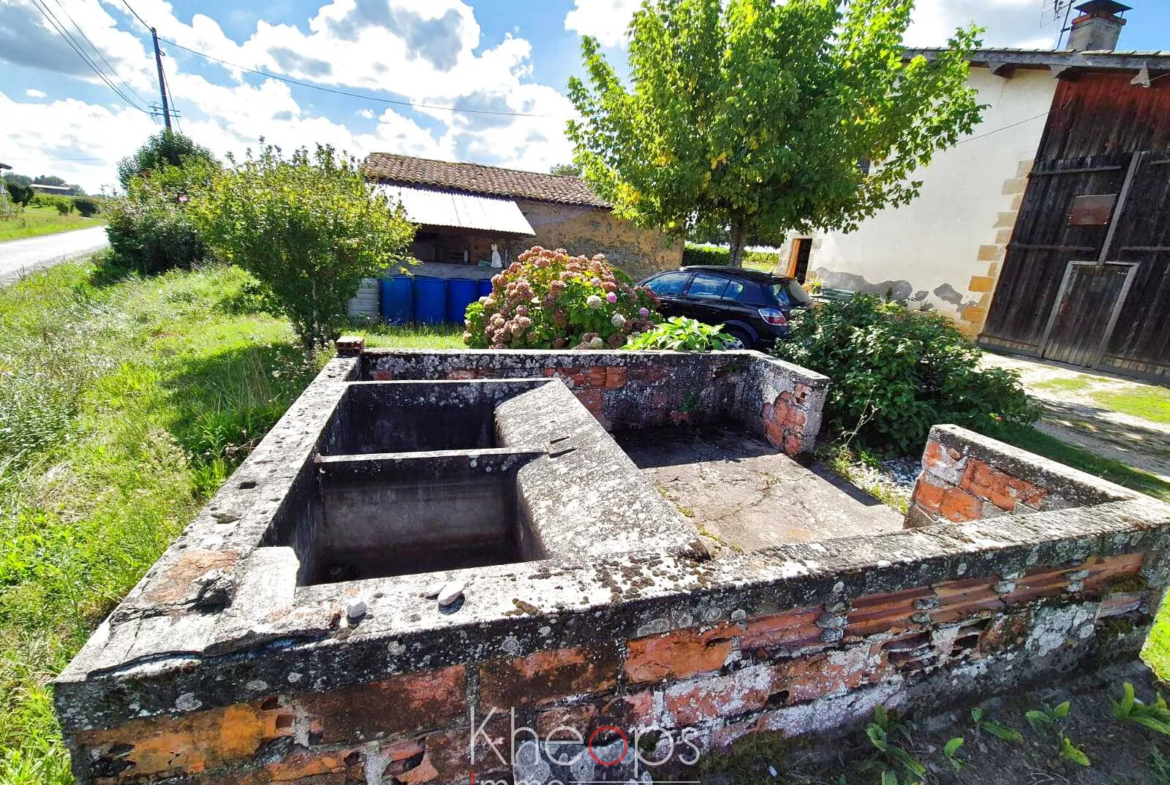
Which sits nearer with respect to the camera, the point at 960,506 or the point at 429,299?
the point at 960,506

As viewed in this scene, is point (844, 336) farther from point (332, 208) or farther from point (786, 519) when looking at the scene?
point (332, 208)

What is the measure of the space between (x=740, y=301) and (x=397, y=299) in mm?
6820

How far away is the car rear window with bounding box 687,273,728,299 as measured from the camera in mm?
7242

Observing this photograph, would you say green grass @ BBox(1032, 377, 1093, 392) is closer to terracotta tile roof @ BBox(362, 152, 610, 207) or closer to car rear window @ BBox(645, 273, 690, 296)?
car rear window @ BBox(645, 273, 690, 296)

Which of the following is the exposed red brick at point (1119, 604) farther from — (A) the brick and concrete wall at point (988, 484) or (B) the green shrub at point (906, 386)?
(B) the green shrub at point (906, 386)

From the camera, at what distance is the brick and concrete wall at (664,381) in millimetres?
3615

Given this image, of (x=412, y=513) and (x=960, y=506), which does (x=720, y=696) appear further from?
(x=960, y=506)

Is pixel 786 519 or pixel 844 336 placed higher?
pixel 844 336

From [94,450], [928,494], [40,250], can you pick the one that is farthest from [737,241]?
[40,250]

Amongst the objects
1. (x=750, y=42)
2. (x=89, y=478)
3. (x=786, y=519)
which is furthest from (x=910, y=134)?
(x=89, y=478)

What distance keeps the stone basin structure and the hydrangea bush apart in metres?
2.70

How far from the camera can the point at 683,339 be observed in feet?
14.8

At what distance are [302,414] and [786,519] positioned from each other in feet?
9.07

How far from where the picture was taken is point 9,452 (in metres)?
4.07
